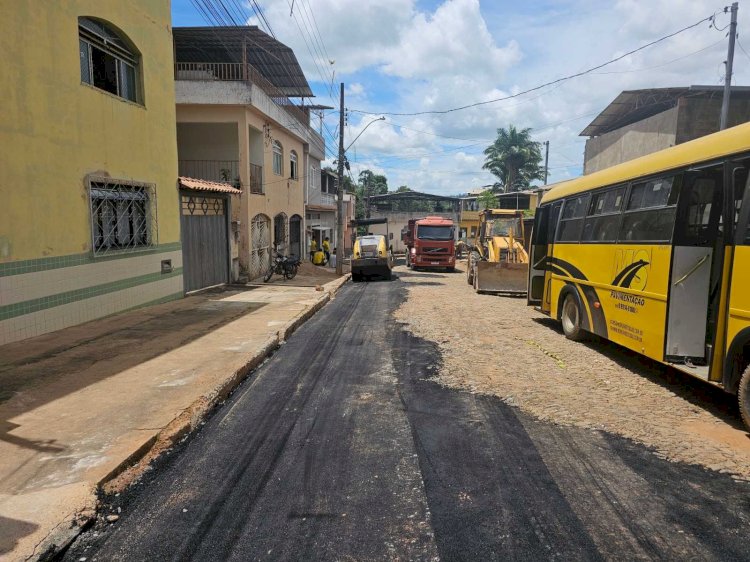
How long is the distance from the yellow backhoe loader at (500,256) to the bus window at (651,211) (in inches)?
346

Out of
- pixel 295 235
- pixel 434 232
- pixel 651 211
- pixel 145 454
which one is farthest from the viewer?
pixel 434 232

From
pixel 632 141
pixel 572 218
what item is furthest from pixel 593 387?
pixel 632 141

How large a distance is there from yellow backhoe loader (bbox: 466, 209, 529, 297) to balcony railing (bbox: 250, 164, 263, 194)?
29.0 ft

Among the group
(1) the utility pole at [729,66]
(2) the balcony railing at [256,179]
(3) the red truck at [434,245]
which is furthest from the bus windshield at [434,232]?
(1) the utility pole at [729,66]

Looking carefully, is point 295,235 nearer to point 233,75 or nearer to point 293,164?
point 293,164

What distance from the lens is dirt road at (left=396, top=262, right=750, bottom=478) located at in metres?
4.54

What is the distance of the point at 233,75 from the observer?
2064 centimetres

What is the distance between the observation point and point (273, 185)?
21.3m

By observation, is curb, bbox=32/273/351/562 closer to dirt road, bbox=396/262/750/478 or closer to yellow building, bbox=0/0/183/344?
dirt road, bbox=396/262/750/478

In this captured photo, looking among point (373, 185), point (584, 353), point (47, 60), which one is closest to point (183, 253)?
point (47, 60)

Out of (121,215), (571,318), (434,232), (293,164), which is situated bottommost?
(571,318)

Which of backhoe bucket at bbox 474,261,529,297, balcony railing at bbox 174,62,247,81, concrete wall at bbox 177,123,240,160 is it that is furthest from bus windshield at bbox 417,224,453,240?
balcony railing at bbox 174,62,247,81

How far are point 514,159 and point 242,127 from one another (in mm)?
37815

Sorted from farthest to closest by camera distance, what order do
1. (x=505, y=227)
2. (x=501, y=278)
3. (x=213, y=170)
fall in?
1. (x=505, y=227)
2. (x=213, y=170)
3. (x=501, y=278)
